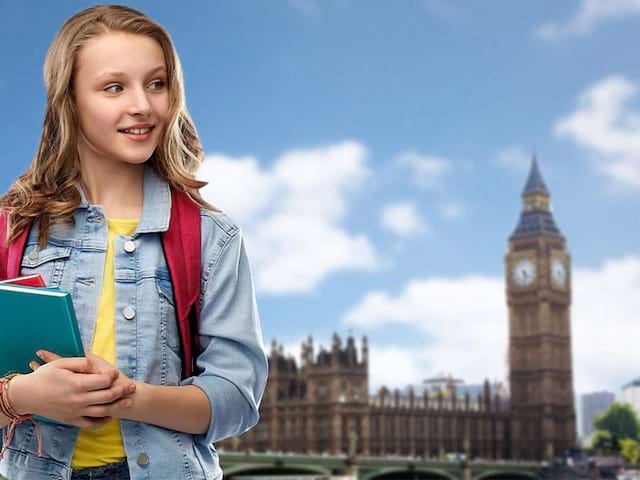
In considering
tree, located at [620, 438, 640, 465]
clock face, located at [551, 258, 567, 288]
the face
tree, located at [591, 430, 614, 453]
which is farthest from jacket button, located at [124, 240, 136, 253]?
clock face, located at [551, 258, 567, 288]

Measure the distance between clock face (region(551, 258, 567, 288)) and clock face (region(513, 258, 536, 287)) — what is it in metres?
1.03

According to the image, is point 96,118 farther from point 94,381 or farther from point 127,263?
point 94,381

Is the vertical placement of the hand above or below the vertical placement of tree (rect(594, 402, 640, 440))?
below

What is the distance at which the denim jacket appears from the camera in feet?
4.55

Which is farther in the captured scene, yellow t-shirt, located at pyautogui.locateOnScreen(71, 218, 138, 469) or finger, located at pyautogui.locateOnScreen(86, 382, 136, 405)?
yellow t-shirt, located at pyautogui.locateOnScreen(71, 218, 138, 469)

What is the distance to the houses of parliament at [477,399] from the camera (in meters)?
44.4

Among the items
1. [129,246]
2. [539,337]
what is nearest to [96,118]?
[129,246]

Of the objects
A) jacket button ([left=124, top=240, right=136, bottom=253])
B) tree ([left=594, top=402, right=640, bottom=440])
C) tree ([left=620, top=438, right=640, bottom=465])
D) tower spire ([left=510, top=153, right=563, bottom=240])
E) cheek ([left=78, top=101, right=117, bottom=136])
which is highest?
tower spire ([left=510, top=153, right=563, bottom=240])

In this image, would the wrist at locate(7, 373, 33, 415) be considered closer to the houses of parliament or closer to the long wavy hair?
the long wavy hair

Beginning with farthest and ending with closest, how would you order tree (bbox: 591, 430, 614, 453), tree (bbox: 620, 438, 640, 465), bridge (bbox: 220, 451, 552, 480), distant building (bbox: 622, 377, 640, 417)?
1. distant building (bbox: 622, 377, 640, 417)
2. tree (bbox: 620, 438, 640, 465)
3. tree (bbox: 591, 430, 614, 453)
4. bridge (bbox: 220, 451, 552, 480)

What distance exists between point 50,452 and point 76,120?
1.38 feet

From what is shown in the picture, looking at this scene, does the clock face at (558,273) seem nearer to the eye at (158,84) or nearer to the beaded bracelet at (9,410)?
the eye at (158,84)

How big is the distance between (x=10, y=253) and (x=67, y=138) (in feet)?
0.53

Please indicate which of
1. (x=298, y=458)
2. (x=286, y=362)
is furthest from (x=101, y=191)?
(x=286, y=362)
